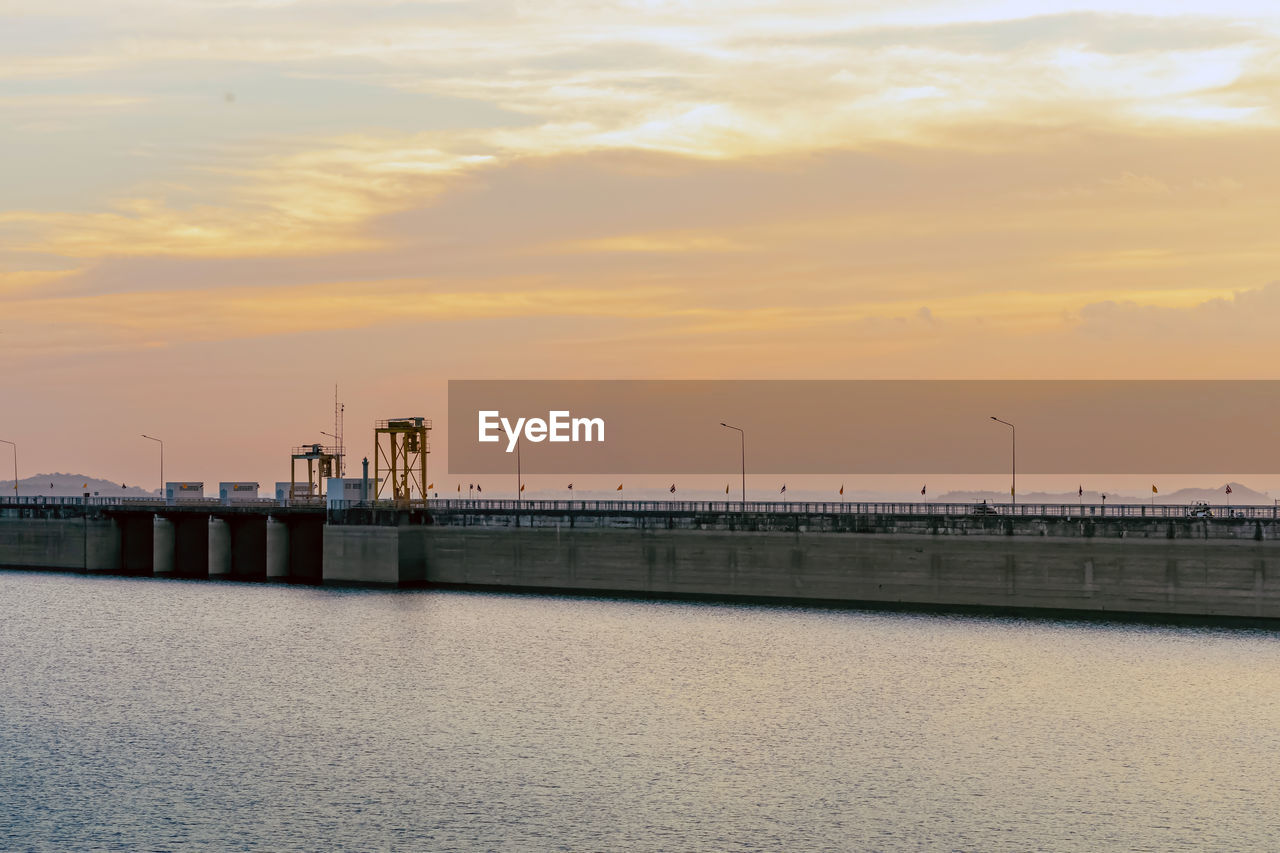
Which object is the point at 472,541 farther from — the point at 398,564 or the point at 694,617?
the point at 694,617

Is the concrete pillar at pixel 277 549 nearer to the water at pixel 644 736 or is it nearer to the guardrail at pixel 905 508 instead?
the guardrail at pixel 905 508

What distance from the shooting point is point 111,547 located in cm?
14538

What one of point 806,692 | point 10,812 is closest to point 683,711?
point 806,692

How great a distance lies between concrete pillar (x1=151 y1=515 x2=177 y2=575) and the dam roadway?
0.23m

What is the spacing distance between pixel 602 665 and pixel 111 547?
89547mm

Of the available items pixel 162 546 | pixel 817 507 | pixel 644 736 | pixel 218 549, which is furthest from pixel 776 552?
pixel 162 546

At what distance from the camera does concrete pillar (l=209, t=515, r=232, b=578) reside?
137m

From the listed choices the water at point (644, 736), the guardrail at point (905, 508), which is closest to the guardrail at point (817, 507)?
the guardrail at point (905, 508)

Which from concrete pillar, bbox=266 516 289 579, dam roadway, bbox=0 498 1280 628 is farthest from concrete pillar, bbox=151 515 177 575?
concrete pillar, bbox=266 516 289 579

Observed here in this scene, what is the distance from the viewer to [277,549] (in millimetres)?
133250

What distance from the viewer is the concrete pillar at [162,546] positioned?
142m

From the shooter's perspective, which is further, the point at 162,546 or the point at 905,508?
the point at 162,546

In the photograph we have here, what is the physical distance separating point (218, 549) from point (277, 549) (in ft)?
27.6

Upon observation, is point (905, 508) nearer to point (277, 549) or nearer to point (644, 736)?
point (644, 736)
